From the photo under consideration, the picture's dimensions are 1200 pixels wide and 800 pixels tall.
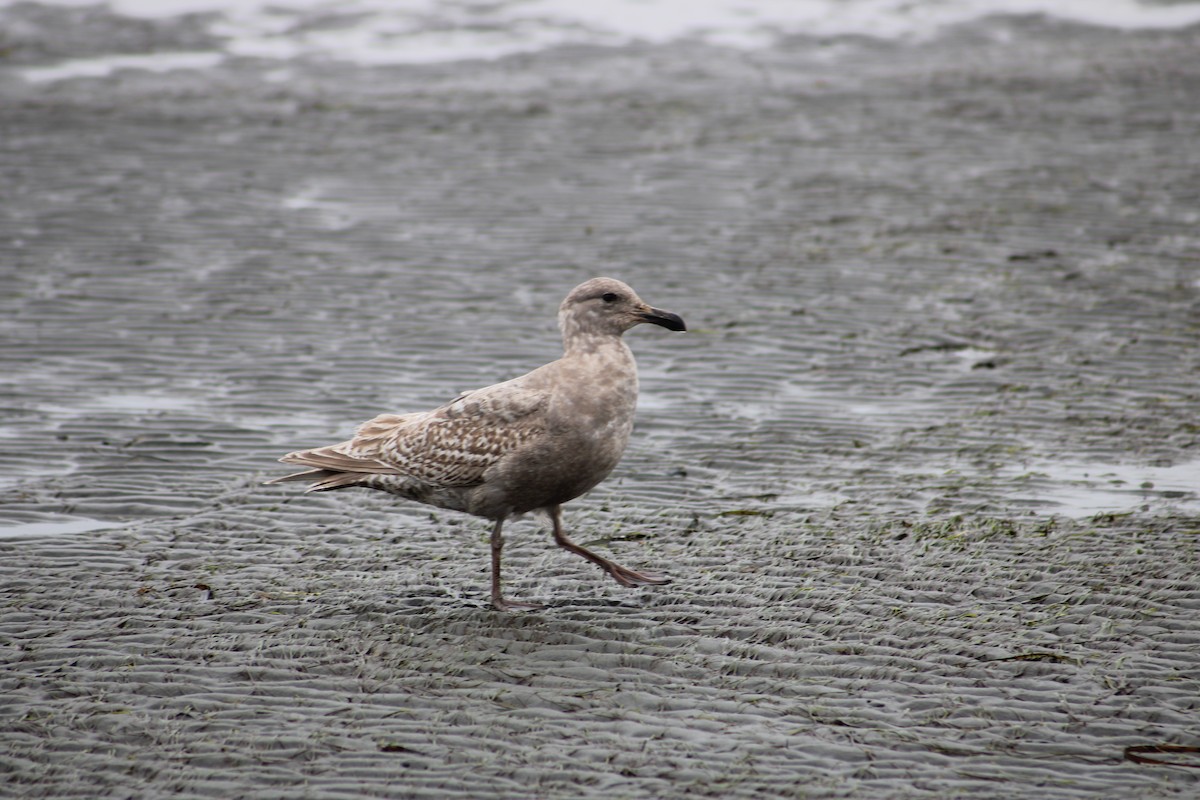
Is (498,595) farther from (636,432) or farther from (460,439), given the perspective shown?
(636,432)

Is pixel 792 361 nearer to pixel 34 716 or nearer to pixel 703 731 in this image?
pixel 703 731

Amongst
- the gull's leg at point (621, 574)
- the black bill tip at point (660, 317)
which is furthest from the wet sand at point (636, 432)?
the black bill tip at point (660, 317)

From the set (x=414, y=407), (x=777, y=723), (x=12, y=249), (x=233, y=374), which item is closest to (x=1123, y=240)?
(x=414, y=407)

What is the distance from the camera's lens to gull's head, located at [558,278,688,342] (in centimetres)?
734

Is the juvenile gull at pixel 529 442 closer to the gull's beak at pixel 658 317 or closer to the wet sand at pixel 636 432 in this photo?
the gull's beak at pixel 658 317

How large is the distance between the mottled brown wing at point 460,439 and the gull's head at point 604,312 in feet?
1.50

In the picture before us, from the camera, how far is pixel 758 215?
13891 mm

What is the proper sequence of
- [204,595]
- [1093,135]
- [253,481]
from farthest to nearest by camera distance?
[1093,135]
[253,481]
[204,595]

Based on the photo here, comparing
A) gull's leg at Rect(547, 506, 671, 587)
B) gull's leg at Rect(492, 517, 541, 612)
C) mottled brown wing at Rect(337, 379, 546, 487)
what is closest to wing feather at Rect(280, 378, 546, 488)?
mottled brown wing at Rect(337, 379, 546, 487)

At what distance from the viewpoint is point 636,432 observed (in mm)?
9469

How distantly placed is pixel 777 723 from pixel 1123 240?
341 inches

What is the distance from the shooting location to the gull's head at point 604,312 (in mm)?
7344

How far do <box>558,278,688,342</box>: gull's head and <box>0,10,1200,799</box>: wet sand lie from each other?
1.22 meters

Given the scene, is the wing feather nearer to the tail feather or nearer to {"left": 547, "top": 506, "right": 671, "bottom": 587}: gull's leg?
the tail feather
